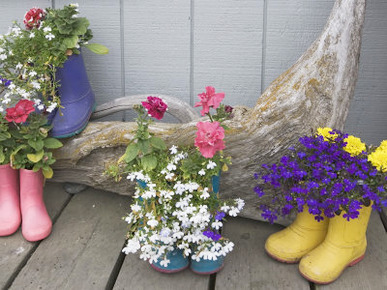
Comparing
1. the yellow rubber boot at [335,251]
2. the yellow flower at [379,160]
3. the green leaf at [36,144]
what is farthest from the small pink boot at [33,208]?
the yellow flower at [379,160]

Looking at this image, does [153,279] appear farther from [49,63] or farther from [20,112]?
[49,63]

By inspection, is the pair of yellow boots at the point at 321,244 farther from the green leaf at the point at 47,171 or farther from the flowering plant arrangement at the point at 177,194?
the green leaf at the point at 47,171

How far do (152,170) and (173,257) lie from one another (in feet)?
1.02

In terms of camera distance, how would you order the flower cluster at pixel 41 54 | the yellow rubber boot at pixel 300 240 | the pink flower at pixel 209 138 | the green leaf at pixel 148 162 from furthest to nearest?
the flower cluster at pixel 41 54 < the yellow rubber boot at pixel 300 240 < the green leaf at pixel 148 162 < the pink flower at pixel 209 138

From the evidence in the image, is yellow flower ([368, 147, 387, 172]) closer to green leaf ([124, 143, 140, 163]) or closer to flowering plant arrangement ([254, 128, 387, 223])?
flowering plant arrangement ([254, 128, 387, 223])

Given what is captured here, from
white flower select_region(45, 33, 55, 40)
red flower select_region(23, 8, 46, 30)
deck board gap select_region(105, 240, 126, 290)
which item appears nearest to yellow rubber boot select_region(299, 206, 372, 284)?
deck board gap select_region(105, 240, 126, 290)

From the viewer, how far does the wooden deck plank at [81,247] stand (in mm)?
1894

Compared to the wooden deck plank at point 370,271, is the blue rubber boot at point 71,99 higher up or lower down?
higher up

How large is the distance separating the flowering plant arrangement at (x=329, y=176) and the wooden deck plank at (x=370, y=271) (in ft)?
0.75

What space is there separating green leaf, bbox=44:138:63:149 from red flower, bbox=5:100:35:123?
0.15 metres

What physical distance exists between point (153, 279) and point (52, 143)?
66 cm

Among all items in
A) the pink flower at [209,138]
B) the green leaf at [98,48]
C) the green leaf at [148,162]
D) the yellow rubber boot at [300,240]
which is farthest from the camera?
the green leaf at [98,48]

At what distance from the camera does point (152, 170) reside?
6.11 feet

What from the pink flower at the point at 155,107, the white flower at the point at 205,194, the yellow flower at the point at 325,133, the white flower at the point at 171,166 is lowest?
the white flower at the point at 205,194
